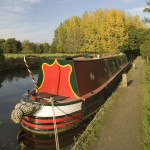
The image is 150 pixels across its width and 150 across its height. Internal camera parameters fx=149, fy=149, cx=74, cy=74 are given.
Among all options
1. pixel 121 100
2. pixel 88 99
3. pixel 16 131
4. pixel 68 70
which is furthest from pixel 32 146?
pixel 121 100

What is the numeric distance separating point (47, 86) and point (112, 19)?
2210 centimetres

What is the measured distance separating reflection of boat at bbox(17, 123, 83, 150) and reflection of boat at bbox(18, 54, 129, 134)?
0.23 meters

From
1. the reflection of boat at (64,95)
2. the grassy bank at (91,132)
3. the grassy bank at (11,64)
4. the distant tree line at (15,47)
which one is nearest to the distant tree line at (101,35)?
the distant tree line at (15,47)

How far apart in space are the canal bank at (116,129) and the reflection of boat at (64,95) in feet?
2.43

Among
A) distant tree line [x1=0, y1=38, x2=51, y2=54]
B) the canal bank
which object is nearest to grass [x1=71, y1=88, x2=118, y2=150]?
the canal bank

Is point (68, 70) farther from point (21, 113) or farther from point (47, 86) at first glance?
point (21, 113)

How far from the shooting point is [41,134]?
558 centimetres

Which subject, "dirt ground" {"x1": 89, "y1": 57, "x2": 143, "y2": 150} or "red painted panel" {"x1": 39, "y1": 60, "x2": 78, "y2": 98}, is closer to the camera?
"dirt ground" {"x1": 89, "y1": 57, "x2": 143, "y2": 150}

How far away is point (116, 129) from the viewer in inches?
193

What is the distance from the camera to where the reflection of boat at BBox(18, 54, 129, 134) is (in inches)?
215

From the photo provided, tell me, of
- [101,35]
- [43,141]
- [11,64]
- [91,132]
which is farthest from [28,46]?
[91,132]

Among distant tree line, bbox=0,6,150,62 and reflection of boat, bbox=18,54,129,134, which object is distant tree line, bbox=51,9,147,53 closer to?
distant tree line, bbox=0,6,150,62

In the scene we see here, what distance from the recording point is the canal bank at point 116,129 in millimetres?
4089

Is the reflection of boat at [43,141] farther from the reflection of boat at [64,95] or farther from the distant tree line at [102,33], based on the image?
the distant tree line at [102,33]
